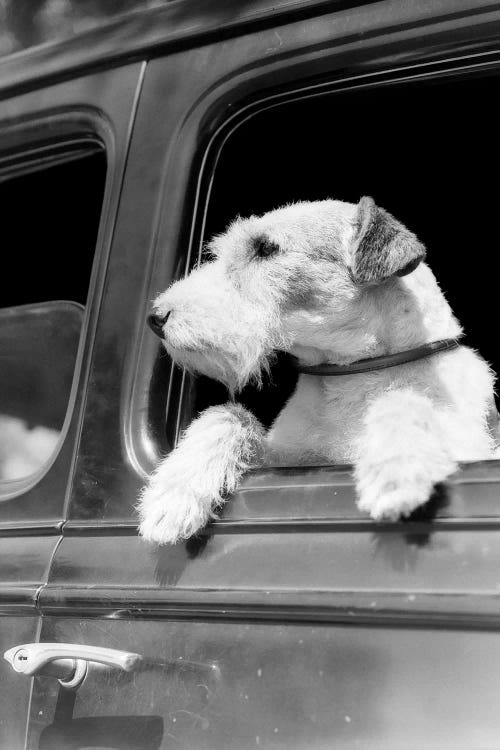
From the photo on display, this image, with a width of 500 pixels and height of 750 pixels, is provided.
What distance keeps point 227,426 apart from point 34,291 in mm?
1906

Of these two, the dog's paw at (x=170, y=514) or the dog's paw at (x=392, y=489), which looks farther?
the dog's paw at (x=170, y=514)

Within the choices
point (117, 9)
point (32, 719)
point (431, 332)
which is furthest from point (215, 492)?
point (117, 9)

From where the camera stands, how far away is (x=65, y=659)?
1365mm

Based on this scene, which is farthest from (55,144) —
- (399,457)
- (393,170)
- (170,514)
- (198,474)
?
(393,170)

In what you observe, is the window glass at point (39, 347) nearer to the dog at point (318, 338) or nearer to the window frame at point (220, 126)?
the window frame at point (220, 126)

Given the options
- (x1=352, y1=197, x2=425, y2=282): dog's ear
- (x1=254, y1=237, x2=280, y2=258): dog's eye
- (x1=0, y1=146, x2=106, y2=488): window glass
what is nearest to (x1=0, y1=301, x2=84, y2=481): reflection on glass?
(x1=0, y1=146, x2=106, y2=488): window glass

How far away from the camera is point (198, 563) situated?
138cm

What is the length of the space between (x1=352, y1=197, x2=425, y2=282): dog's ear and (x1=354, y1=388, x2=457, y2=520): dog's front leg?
1.29 feet

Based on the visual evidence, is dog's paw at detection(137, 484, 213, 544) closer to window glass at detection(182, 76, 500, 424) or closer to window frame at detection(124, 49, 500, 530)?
window frame at detection(124, 49, 500, 530)

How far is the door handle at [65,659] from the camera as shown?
1289mm

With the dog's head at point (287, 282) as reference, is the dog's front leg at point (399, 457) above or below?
below

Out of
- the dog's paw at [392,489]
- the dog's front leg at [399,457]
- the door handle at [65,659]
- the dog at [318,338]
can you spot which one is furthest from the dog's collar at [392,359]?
the door handle at [65,659]

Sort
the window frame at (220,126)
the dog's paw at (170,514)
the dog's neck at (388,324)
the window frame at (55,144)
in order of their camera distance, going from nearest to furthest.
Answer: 1. the dog's paw at (170,514)
2. the window frame at (220,126)
3. the window frame at (55,144)
4. the dog's neck at (388,324)

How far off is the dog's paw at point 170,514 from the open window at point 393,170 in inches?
13.1
